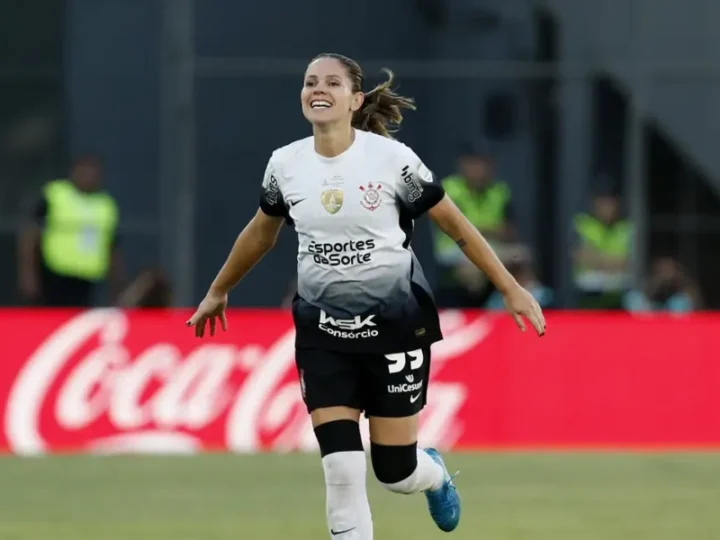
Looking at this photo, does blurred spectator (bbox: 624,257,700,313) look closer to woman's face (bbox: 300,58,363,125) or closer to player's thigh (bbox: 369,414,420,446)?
player's thigh (bbox: 369,414,420,446)

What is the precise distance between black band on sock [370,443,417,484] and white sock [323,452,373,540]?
1.15ft

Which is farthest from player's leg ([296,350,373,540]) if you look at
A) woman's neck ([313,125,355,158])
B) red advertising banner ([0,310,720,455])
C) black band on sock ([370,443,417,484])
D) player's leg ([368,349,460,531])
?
red advertising banner ([0,310,720,455])

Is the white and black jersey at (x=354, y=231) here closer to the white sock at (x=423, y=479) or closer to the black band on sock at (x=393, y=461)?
the black band on sock at (x=393, y=461)

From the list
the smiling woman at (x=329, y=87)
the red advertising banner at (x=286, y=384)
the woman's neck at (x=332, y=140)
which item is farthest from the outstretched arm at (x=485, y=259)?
the red advertising banner at (x=286, y=384)

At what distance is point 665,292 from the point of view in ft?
58.1

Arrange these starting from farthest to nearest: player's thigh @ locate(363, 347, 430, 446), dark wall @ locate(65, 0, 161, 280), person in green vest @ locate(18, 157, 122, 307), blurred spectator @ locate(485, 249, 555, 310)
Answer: dark wall @ locate(65, 0, 161, 280), person in green vest @ locate(18, 157, 122, 307), blurred spectator @ locate(485, 249, 555, 310), player's thigh @ locate(363, 347, 430, 446)

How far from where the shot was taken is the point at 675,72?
19.2m

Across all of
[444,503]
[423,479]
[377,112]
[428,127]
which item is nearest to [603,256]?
[428,127]

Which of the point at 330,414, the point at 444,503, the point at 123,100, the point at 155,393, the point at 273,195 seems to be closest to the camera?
the point at 330,414

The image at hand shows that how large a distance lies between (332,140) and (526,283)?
957 cm

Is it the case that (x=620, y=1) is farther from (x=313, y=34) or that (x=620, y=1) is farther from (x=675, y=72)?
(x=313, y=34)

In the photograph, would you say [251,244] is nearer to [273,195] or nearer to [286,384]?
[273,195]

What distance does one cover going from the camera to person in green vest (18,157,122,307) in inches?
659

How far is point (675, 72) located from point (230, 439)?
747cm
